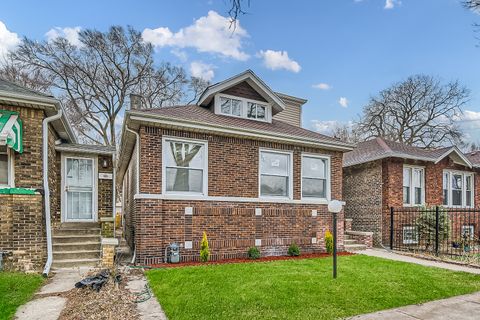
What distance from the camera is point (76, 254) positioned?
7441mm

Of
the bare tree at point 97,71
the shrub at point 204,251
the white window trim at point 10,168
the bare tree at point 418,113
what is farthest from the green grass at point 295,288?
the bare tree at point 418,113

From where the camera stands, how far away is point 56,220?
830 centimetres

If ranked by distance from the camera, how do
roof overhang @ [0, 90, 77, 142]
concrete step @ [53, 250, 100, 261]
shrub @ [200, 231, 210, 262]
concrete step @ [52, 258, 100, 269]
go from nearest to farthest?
roof overhang @ [0, 90, 77, 142] < concrete step @ [52, 258, 100, 269] < concrete step @ [53, 250, 100, 261] < shrub @ [200, 231, 210, 262]

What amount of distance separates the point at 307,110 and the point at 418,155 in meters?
6.35

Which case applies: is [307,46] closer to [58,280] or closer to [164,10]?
[164,10]

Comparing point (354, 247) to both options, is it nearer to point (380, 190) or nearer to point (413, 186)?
point (380, 190)

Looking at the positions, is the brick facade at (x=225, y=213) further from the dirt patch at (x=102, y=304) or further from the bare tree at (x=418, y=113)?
the bare tree at (x=418, y=113)

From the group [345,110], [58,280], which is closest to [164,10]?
[58,280]

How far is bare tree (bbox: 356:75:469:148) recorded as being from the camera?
25578 millimetres

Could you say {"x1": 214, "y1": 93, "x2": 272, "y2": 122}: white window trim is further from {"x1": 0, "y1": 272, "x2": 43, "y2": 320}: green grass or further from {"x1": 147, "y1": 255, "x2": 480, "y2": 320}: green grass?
{"x1": 0, "y1": 272, "x2": 43, "y2": 320}: green grass

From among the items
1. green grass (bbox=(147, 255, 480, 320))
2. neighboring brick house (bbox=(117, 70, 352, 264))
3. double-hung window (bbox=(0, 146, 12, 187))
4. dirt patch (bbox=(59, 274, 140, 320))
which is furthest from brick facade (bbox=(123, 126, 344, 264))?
double-hung window (bbox=(0, 146, 12, 187))

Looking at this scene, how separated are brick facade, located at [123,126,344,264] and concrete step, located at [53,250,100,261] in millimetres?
992

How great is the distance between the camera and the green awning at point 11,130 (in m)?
6.12

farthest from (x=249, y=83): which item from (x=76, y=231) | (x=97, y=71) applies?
(x=97, y=71)
